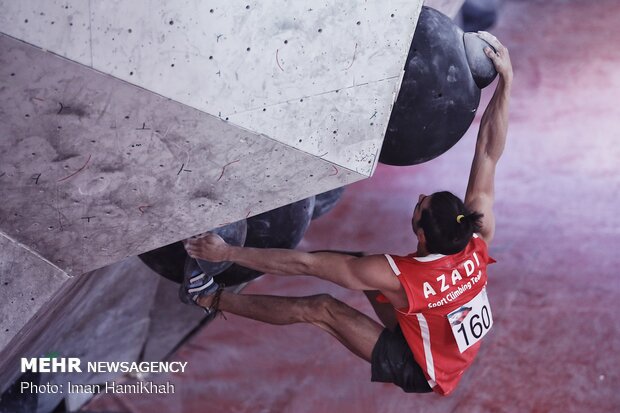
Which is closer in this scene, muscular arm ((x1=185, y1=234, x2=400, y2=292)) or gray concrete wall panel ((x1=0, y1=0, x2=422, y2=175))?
gray concrete wall panel ((x1=0, y1=0, x2=422, y2=175))

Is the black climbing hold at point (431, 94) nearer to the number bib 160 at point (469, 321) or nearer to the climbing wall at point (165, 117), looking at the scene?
the climbing wall at point (165, 117)

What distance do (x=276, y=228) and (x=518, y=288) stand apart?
2.67 metres

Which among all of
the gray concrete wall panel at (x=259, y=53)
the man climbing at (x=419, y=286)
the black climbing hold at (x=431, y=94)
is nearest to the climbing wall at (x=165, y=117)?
the gray concrete wall panel at (x=259, y=53)

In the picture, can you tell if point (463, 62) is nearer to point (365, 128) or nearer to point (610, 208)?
point (365, 128)

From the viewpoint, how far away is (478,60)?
310 centimetres

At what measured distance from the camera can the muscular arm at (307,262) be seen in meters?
3.09

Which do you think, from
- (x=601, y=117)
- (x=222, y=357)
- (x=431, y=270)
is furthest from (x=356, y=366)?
(x=601, y=117)

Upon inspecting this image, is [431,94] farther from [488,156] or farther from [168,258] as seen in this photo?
[168,258]

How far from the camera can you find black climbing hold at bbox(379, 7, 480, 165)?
9.55 feet

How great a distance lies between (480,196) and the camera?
11.5ft

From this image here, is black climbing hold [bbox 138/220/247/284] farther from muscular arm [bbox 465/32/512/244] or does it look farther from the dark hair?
muscular arm [bbox 465/32/512/244]
